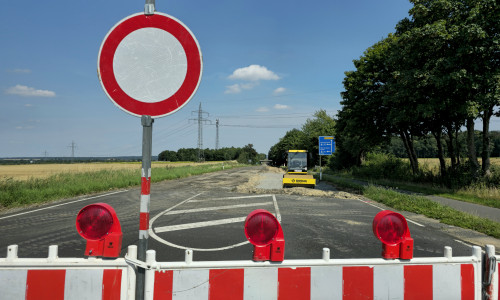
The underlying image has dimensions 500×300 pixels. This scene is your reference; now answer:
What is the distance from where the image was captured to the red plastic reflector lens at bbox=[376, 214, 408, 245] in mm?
1812

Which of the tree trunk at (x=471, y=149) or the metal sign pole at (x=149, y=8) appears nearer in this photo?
the metal sign pole at (x=149, y=8)

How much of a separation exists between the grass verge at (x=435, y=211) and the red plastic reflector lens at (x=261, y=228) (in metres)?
7.42

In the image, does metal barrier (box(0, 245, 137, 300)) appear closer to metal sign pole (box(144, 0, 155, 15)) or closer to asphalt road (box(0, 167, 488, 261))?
metal sign pole (box(144, 0, 155, 15))

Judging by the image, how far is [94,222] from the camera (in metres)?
1.76

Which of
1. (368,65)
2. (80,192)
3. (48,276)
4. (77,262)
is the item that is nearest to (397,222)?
(77,262)

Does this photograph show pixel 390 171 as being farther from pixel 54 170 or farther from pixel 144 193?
pixel 54 170

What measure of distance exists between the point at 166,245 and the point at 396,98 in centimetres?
1499

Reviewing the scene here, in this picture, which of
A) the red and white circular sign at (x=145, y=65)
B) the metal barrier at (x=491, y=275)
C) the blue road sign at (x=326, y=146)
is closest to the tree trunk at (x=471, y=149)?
the blue road sign at (x=326, y=146)

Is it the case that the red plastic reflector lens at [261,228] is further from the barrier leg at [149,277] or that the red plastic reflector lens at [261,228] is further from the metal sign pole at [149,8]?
the metal sign pole at [149,8]

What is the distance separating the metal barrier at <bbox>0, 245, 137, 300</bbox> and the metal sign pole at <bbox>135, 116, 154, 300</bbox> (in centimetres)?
4

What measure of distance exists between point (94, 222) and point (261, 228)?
3.36 ft

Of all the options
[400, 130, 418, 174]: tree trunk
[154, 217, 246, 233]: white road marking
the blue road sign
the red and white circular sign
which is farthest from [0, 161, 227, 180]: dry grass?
[400, 130, 418, 174]: tree trunk

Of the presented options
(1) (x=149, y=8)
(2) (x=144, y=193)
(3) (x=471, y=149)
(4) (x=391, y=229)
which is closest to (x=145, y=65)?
(1) (x=149, y=8)

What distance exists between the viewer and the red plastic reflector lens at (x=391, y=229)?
1812 mm
